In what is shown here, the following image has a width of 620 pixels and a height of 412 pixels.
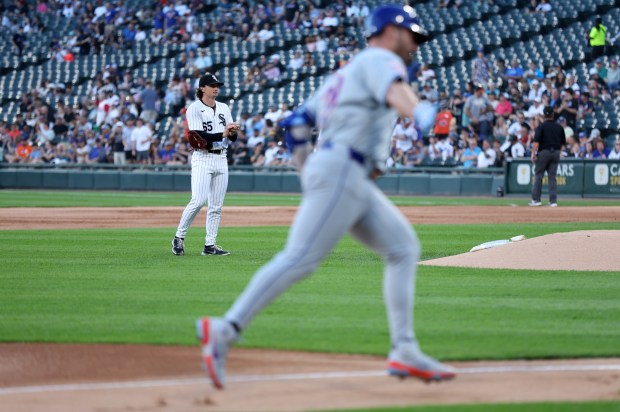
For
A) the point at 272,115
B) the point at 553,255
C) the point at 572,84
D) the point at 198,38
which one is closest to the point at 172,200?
the point at 272,115

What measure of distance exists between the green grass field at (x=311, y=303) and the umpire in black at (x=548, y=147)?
903 centimetres

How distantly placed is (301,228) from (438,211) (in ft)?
56.0

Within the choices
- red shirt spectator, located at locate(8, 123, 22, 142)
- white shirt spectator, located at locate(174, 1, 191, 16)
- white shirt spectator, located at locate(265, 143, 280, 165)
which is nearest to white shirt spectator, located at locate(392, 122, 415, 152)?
white shirt spectator, located at locate(265, 143, 280, 165)

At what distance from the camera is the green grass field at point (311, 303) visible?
270 inches

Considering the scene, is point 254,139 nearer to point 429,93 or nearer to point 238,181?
point 238,181

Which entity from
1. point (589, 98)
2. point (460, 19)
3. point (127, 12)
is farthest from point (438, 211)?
point (127, 12)

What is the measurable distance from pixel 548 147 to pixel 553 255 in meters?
11.6

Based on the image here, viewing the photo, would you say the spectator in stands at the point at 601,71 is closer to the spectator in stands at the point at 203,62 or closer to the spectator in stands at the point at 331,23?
the spectator in stands at the point at 331,23

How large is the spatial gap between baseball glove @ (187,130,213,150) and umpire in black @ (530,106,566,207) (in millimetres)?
11818

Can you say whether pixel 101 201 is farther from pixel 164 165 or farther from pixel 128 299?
pixel 128 299

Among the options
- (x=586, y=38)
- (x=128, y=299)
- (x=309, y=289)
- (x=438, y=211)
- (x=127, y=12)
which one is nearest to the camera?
(x=128, y=299)

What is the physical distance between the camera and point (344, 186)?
17.5 ft

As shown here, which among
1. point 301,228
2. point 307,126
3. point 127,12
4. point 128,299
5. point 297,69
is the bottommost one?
point 128,299

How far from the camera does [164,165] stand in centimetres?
3266
